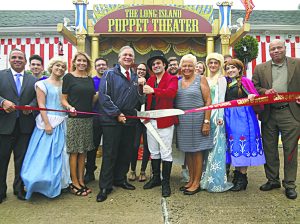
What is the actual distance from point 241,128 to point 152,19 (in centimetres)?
583

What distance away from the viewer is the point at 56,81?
11.2 feet

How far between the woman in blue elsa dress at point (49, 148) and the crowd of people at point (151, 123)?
0.01 meters

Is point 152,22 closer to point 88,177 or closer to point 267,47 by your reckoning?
point 267,47

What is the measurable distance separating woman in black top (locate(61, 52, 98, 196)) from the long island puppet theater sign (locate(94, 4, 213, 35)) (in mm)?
5013

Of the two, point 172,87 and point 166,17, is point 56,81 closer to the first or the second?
point 172,87

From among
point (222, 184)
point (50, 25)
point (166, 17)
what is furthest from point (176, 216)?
point (50, 25)

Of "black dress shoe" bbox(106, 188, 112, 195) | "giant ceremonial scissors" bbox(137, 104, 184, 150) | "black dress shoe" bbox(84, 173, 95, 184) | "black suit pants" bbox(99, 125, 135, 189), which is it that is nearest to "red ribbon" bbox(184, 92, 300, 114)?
"giant ceremonial scissors" bbox(137, 104, 184, 150)

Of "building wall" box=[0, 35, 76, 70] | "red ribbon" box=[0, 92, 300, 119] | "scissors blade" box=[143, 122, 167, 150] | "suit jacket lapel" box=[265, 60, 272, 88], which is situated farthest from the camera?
"building wall" box=[0, 35, 76, 70]

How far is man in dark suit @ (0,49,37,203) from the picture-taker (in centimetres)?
321

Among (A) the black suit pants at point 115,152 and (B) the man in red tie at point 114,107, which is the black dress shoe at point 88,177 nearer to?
(A) the black suit pants at point 115,152

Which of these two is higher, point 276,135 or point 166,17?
point 166,17

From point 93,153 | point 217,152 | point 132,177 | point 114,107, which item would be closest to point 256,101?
point 217,152

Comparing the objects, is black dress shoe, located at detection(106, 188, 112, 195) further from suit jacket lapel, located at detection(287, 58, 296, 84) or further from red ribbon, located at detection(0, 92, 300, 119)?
suit jacket lapel, located at detection(287, 58, 296, 84)

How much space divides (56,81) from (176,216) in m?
2.15
